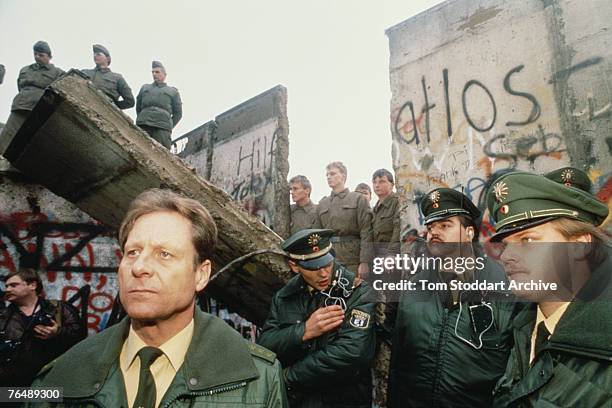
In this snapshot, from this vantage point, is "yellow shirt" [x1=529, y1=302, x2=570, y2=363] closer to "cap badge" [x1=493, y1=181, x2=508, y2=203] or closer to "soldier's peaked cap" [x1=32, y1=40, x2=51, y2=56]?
"cap badge" [x1=493, y1=181, x2=508, y2=203]

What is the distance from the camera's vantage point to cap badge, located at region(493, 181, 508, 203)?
1.67 meters

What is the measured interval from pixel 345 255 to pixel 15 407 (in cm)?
402

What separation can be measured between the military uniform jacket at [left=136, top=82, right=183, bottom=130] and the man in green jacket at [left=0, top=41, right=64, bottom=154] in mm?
1228

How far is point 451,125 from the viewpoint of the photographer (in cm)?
465

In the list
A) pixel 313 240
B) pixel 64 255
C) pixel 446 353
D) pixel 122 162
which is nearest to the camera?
pixel 446 353

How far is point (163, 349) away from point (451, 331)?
153 centimetres

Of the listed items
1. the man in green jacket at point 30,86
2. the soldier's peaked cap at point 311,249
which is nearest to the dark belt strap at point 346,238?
the soldier's peaked cap at point 311,249

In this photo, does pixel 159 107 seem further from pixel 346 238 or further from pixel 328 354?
pixel 328 354

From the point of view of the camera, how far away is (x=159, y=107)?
261 inches

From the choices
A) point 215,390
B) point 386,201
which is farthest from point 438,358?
point 386,201

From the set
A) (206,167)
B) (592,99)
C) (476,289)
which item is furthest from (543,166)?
(206,167)

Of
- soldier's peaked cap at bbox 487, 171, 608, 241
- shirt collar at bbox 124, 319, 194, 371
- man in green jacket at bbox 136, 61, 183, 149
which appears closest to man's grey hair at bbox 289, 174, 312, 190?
man in green jacket at bbox 136, 61, 183, 149

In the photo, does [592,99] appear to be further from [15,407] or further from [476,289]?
[15,407]

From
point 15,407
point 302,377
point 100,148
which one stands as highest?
point 100,148
